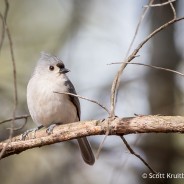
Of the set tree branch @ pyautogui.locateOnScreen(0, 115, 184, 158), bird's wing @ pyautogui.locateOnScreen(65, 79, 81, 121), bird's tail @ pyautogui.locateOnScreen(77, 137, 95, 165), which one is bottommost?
Answer: bird's tail @ pyautogui.locateOnScreen(77, 137, 95, 165)

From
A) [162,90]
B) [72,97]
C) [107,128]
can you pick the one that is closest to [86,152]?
[72,97]

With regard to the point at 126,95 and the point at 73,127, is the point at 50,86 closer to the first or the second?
the point at 73,127

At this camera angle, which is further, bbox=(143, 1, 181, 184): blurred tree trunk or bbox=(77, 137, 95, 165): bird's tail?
bbox=(143, 1, 181, 184): blurred tree trunk

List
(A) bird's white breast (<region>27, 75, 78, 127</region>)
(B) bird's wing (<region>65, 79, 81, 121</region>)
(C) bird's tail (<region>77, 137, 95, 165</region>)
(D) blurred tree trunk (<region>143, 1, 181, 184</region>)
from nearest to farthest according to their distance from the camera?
(A) bird's white breast (<region>27, 75, 78, 127</region>) → (B) bird's wing (<region>65, 79, 81, 121</region>) → (C) bird's tail (<region>77, 137, 95, 165</region>) → (D) blurred tree trunk (<region>143, 1, 181, 184</region>)

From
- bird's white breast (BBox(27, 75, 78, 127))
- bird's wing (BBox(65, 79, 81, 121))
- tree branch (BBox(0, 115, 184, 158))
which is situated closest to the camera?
tree branch (BBox(0, 115, 184, 158))

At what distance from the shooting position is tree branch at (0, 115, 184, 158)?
9.16 feet

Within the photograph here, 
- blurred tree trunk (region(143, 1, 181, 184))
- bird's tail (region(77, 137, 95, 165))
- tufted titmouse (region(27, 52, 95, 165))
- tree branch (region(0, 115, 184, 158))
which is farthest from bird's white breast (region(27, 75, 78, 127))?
blurred tree trunk (region(143, 1, 181, 184))

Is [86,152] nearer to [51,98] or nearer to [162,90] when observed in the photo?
[51,98]

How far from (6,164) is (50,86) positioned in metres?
1.62

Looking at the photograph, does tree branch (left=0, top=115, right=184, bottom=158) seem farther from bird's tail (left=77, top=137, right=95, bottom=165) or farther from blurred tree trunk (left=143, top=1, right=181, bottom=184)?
blurred tree trunk (left=143, top=1, right=181, bottom=184)

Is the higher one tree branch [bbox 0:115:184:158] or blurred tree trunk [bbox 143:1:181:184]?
tree branch [bbox 0:115:184:158]

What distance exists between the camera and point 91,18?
6.73 meters

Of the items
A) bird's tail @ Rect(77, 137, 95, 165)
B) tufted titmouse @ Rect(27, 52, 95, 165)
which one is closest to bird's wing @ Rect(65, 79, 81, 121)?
tufted titmouse @ Rect(27, 52, 95, 165)

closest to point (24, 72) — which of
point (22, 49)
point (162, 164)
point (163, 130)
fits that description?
point (22, 49)
